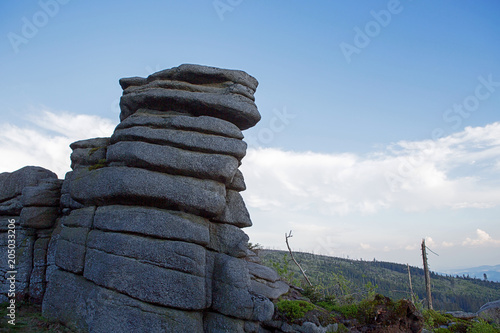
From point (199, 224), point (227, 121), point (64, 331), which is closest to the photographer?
point (64, 331)

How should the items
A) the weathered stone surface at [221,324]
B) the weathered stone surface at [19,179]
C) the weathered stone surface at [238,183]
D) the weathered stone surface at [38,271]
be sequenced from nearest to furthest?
the weathered stone surface at [221,324] < the weathered stone surface at [38,271] < the weathered stone surface at [238,183] < the weathered stone surface at [19,179]

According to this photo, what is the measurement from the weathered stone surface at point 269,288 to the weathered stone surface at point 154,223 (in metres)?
6.68

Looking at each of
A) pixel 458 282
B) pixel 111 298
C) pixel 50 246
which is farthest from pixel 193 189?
pixel 458 282

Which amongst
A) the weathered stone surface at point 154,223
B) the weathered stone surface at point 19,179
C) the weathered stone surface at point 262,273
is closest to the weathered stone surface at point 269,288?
the weathered stone surface at point 262,273

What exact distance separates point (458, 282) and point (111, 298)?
11475 centimetres

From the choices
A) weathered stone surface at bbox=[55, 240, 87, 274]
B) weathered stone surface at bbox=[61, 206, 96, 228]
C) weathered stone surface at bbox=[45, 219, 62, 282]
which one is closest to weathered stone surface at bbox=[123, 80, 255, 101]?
weathered stone surface at bbox=[61, 206, 96, 228]

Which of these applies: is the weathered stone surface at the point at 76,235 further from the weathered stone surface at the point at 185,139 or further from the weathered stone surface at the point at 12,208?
the weathered stone surface at the point at 12,208

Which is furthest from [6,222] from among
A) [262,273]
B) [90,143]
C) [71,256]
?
[262,273]

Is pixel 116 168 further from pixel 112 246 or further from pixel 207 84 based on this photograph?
pixel 207 84

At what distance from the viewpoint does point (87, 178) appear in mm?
16641

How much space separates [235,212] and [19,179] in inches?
635

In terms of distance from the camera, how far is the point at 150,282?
13.4m

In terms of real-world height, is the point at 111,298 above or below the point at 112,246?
below

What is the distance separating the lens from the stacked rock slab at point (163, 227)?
13.4 metres
